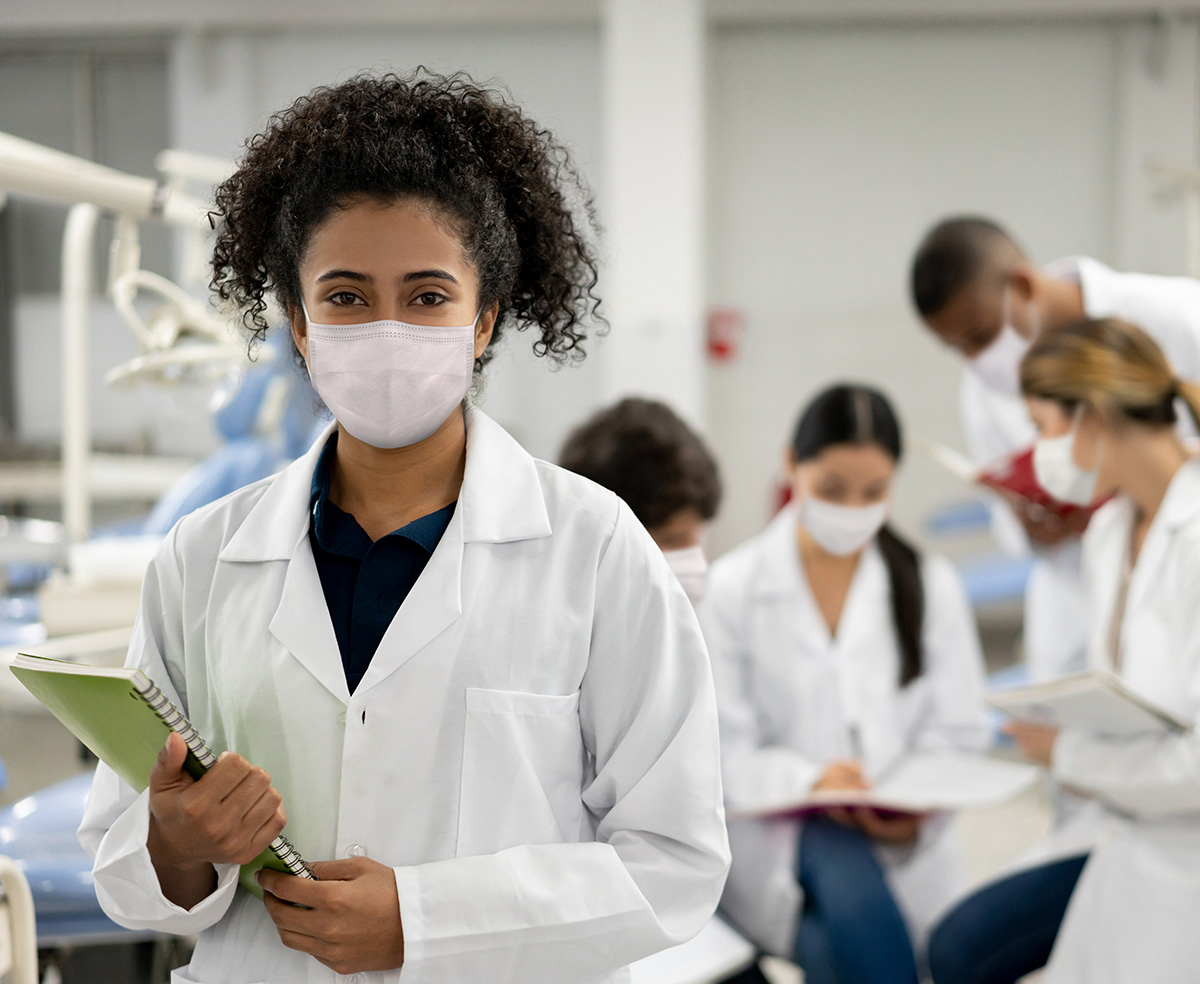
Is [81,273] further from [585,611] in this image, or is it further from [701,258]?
[701,258]

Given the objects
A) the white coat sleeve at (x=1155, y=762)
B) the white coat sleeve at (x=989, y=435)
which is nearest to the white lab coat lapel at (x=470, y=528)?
the white coat sleeve at (x=1155, y=762)

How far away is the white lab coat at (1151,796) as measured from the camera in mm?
1521

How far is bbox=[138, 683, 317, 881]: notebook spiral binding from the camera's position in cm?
69

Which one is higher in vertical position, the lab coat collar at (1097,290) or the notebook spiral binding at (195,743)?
the lab coat collar at (1097,290)

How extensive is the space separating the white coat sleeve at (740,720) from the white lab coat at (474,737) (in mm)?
962

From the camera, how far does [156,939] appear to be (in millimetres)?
1734

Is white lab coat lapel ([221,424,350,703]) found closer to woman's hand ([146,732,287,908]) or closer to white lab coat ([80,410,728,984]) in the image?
white lab coat ([80,410,728,984])

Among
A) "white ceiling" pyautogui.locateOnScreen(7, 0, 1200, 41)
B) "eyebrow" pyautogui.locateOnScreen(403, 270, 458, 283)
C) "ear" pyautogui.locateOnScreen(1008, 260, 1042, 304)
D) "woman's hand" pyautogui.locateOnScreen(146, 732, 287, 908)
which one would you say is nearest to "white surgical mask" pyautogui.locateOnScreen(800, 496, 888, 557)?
"ear" pyautogui.locateOnScreen(1008, 260, 1042, 304)

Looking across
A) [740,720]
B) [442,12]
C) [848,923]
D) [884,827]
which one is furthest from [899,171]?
[848,923]

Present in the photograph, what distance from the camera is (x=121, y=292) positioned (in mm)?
2061

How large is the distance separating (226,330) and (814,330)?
3.49 meters

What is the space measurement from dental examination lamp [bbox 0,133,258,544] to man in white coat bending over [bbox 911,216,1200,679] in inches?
66.9

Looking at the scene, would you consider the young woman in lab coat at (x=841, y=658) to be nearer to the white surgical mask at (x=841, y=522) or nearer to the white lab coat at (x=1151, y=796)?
the white surgical mask at (x=841, y=522)

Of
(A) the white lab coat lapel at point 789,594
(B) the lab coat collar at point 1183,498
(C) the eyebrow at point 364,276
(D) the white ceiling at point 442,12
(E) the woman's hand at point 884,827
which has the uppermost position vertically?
(D) the white ceiling at point 442,12
